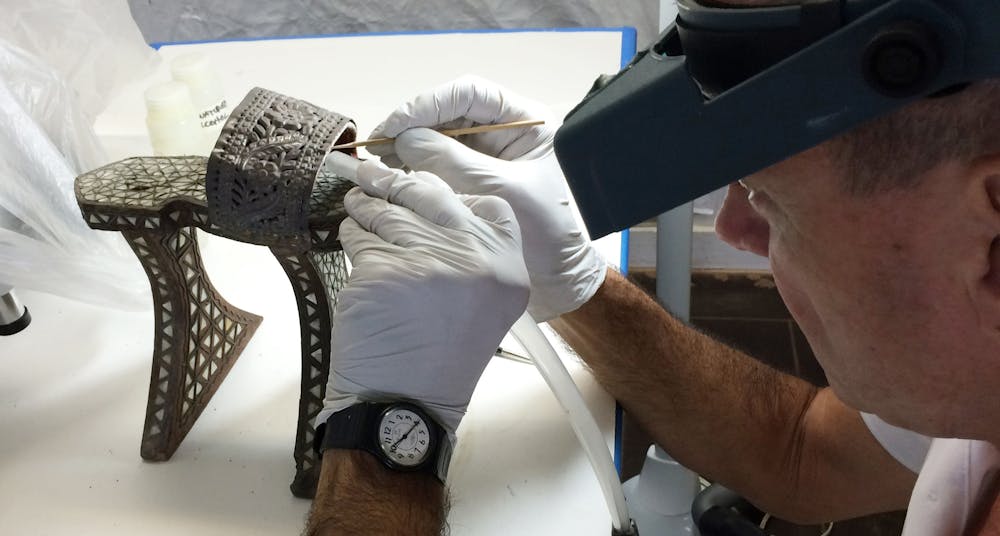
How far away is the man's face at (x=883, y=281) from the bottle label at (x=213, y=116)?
3.11ft

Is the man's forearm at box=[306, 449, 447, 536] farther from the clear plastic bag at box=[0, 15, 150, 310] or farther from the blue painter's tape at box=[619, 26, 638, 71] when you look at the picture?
the blue painter's tape at box=[619, 26, 638, 71]

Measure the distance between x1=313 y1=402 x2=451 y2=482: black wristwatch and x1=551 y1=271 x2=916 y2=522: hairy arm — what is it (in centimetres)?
32

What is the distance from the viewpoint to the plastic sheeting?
6.86ft

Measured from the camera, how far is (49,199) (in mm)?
1152

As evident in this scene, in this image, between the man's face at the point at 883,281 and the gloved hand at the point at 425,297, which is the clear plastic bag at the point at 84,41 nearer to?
the gloved hand at the point at 425,297

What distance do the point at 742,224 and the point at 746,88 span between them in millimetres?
259

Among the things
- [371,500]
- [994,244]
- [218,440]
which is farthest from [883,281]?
[218,440]

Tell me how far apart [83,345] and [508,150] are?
2.19ft

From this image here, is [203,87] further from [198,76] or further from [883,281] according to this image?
[883,281]

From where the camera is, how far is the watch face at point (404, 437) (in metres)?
0.85

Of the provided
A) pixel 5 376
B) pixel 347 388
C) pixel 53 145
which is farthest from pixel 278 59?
pixel 347 388

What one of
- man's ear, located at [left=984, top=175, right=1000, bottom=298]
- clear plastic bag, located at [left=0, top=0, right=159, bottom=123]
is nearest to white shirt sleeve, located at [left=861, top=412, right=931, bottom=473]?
man's ear, located at [left=984, top=175, right=1000, bottom=298]

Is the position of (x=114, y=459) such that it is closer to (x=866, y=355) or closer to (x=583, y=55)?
(x=866, y=355)

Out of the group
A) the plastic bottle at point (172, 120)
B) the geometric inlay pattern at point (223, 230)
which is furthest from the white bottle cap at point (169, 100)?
the geometric inlay pattern at point (223, 230)
